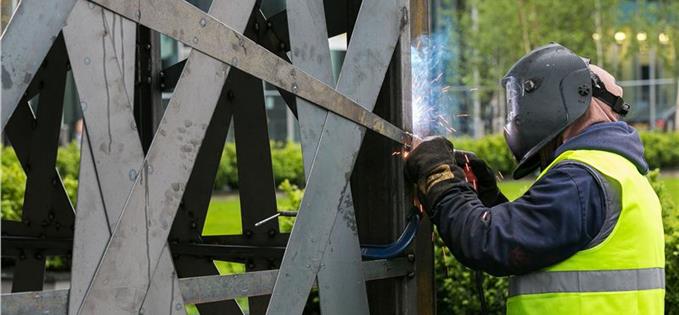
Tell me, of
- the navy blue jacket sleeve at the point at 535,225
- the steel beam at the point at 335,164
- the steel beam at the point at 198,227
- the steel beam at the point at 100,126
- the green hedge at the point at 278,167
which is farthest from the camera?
the green hedge at the point at 278,167

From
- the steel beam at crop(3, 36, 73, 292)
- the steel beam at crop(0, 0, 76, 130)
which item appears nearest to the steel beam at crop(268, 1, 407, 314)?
the steel beam at crop(0, 0, 76, 130)

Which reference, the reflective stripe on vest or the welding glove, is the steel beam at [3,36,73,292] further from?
the reflective stripe on vest

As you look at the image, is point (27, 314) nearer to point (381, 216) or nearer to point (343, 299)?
point (343, 299)

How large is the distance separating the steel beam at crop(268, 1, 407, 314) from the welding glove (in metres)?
0.21

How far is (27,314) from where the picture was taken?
2.79 m

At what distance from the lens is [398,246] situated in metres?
4.02

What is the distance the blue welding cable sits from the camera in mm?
4012

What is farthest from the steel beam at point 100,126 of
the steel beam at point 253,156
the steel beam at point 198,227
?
the steel beam at point 198,227

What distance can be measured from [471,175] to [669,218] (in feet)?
9.44

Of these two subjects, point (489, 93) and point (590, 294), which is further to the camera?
point (489, 93)

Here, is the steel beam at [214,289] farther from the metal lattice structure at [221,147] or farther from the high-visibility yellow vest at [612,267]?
the high-visibility yellow vest at [612,267]

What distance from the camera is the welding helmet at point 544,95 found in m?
3.61

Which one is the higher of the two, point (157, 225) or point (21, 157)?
point (21, 157)

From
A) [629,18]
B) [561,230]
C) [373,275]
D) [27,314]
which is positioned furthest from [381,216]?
[629,18]
